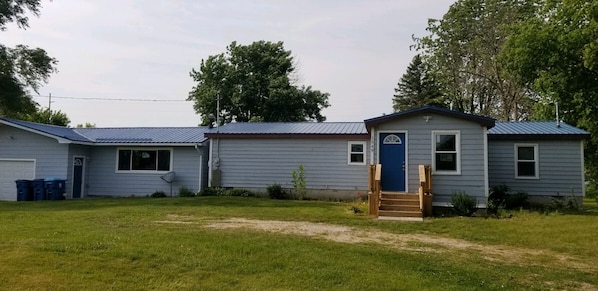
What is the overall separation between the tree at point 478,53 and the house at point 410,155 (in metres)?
12.4

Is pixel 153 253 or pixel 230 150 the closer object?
pixel 153 253

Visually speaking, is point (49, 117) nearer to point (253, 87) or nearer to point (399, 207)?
point (253, 87)

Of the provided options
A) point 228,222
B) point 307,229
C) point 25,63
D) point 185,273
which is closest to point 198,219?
point 228,222

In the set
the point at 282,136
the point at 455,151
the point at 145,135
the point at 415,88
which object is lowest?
the point at 455,151

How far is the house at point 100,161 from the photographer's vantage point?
56.1 feet

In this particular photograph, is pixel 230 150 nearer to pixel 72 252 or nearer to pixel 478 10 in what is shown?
pixel 72 252

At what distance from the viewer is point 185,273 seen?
5.47m

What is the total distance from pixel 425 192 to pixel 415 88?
1403 inches

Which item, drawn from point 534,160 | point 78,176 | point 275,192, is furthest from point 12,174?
point 534,160

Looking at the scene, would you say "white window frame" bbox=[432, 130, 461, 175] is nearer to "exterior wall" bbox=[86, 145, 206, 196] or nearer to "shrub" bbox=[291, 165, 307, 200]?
"shrub" bbox=[291, 165, 307, 200]

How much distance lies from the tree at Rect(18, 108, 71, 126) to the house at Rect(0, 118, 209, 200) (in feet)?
59.9

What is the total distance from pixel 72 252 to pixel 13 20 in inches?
886

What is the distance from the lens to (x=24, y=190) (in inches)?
642

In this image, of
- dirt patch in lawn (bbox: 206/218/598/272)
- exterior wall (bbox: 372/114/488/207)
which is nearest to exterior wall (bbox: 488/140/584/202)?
exterior wall (bbox: 372/114/488/207)
